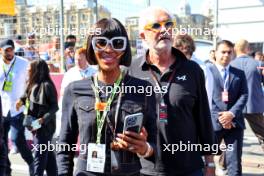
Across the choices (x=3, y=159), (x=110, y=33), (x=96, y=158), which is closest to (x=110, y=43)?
(x=110, y=33)

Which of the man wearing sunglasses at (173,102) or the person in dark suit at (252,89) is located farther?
the person in dark suit at (252,89)

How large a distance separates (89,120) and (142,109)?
30cm

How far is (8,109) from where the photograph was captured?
5.64 meters

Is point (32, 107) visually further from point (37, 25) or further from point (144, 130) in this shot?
point (37, 25)

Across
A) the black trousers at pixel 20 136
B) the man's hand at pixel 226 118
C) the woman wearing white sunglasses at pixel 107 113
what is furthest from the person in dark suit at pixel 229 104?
the woman wearing white sunglasses at pixel 107 113

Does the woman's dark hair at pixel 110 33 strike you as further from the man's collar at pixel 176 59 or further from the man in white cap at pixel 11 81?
the man in white cap at pixel 11 81

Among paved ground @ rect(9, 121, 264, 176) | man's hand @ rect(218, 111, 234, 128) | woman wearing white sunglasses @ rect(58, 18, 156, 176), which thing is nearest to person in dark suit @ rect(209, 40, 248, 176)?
man's hand @ rect(218, 111, 234, 128)

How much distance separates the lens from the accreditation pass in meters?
2.14

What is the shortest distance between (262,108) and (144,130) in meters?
4.55

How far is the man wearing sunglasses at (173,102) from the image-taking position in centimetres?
285

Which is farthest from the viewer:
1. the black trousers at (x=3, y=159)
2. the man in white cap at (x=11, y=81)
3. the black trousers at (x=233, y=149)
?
the man in white cap at (x=11, y=81)

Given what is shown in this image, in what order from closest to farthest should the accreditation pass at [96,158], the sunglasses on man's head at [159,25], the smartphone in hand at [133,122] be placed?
the smartphone in hand at [133,122]
the accreditation pass at [96,158]
the sunglasses on man's head at [159,25]

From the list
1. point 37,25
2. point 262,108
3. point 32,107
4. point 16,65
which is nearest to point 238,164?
point 262,108

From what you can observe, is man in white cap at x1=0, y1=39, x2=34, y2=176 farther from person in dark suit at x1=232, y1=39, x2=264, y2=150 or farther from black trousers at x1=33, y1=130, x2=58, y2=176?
person in dark suit at x1=232, y1=39, x2=264, y2=150
